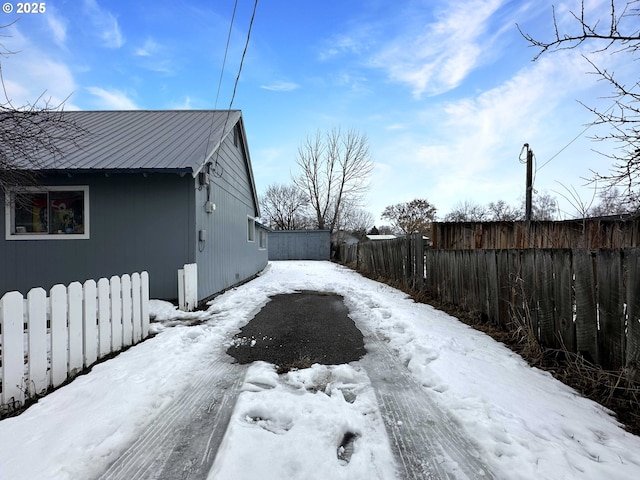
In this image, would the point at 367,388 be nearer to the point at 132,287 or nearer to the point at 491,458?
the point at 491,458

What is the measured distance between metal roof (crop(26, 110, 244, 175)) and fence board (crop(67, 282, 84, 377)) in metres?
3.29

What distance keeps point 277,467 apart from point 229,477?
27cm

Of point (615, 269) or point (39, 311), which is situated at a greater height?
point (615, 269)

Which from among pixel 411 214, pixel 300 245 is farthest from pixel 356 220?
pixel 300 245

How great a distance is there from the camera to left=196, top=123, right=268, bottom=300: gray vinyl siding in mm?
7215

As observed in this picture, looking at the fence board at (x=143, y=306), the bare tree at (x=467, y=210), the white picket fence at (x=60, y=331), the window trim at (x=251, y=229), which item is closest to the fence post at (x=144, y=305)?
the fence board at (x=143, y=306)

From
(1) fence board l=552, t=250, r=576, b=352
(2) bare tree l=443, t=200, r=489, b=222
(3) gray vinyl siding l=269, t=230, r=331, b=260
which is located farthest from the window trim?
(2) bare tree l=443, t=200, r=489, b=222

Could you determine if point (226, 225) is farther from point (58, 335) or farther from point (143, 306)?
point (58, 335)

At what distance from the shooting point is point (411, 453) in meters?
1.95

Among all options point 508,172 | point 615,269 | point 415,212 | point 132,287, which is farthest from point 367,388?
point 415,212

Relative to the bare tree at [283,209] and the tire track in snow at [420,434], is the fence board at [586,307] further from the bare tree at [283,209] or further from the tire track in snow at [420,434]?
the bare tree at [283,209]

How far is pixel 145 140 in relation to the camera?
25.7 ft

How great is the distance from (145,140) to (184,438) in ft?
25.6

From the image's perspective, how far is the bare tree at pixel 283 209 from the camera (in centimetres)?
4459
